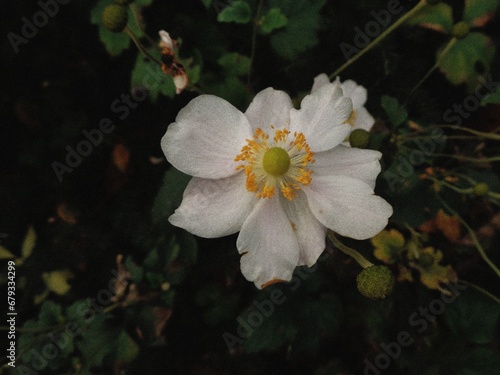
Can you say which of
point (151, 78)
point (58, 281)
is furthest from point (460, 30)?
point (58, 281)

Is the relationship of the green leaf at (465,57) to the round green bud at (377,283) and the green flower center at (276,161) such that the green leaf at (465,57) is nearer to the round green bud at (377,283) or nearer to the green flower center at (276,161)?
the green flower center at (276,161)

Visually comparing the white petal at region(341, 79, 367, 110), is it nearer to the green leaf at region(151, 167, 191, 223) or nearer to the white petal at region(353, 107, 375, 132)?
the white petal at region(353, 107, 375, 132)

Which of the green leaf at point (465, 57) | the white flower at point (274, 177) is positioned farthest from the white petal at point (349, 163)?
the green leaf at point (465, 57)

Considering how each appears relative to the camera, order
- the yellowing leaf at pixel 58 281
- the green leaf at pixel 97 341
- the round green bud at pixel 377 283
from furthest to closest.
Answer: the yellowing leaf at pixel 58 281
the green leaf at pixel 97 341
the round green bud at pixel 377 283

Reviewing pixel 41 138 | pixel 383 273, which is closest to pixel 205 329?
pixel 383 273

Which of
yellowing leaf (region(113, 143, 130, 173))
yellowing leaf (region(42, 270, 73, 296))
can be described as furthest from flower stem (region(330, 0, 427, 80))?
yellowing leaf (region(42, 270, 73, 296))

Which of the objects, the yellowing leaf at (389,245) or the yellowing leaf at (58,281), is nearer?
the yellowing leaf at (389,245)

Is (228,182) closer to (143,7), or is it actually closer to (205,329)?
(205,329)
